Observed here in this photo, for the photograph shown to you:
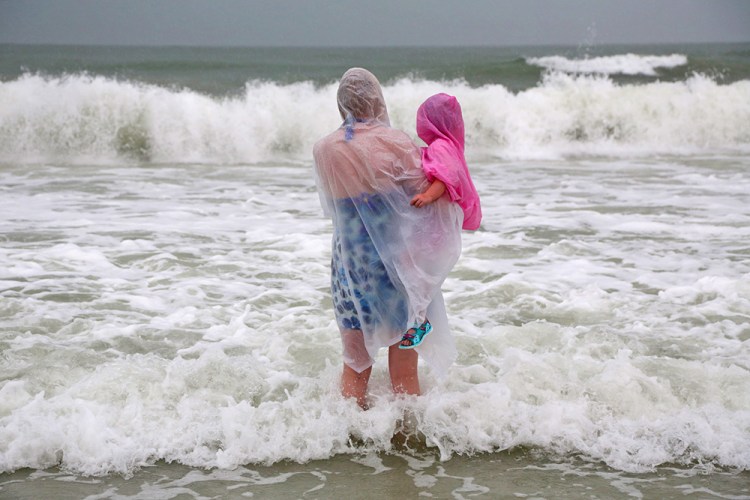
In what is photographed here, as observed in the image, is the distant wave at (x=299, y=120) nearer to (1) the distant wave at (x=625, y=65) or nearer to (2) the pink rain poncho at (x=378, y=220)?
(1) the distant wave at (x=625, y=65)

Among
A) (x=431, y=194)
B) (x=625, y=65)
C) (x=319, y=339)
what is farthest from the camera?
(x=625, y=65)

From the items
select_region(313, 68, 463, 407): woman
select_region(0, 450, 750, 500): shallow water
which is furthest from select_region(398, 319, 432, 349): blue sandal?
select_region(0, 450, 750, 500): shallow water

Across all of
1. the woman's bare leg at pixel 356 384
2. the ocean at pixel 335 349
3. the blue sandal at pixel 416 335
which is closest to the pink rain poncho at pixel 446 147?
the blue sandal at pixel 416 335

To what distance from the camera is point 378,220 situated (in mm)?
3621

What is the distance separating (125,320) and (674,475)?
3472mm

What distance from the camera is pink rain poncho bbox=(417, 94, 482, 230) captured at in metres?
3.58

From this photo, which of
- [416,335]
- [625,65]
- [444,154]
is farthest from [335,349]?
[625,65]

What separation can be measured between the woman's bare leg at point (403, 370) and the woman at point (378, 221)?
6.5 inches

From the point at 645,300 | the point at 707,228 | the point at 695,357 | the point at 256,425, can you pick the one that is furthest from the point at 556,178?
the point at 256,425

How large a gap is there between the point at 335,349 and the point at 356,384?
969 mm

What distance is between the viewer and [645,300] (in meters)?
5.88

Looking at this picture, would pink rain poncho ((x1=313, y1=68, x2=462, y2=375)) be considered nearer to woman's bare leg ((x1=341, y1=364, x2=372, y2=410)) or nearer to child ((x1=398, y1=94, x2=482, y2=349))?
child ((x1=398, y1=94, x2=482, y2=349))

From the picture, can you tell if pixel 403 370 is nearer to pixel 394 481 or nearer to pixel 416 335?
pixel 416 335

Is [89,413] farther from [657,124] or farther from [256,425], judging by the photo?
[657,124]
